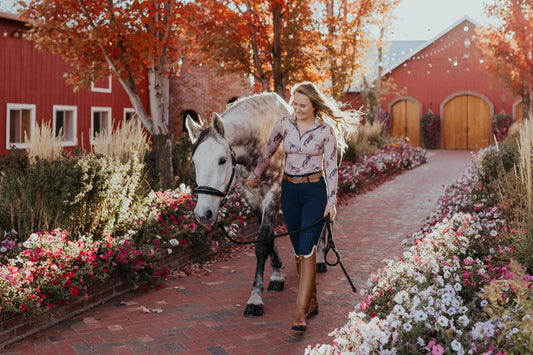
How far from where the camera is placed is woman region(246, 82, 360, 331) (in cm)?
480

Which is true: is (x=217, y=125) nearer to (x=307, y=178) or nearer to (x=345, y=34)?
(x=307, y=178)

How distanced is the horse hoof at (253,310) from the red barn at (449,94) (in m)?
27.2

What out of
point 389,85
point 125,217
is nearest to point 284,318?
point 125,217

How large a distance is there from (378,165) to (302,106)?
39.3 ft

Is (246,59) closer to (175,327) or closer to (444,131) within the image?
(175,327)

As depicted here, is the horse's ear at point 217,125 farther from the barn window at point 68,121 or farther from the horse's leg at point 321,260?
the barn window at point 68,121

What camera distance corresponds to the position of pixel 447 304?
3.69 metres

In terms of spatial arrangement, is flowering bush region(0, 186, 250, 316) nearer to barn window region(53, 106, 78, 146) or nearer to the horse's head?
the horse's head

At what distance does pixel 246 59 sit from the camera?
1288 centimetres

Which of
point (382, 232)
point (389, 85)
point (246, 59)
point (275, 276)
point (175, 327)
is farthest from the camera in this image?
point (389, 85)

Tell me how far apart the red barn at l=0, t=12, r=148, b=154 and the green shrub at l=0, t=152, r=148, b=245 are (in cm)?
894

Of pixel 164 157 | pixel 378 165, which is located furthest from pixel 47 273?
pixel 378 165

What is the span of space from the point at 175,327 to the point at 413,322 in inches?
88.4

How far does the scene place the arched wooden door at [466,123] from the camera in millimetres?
30812
